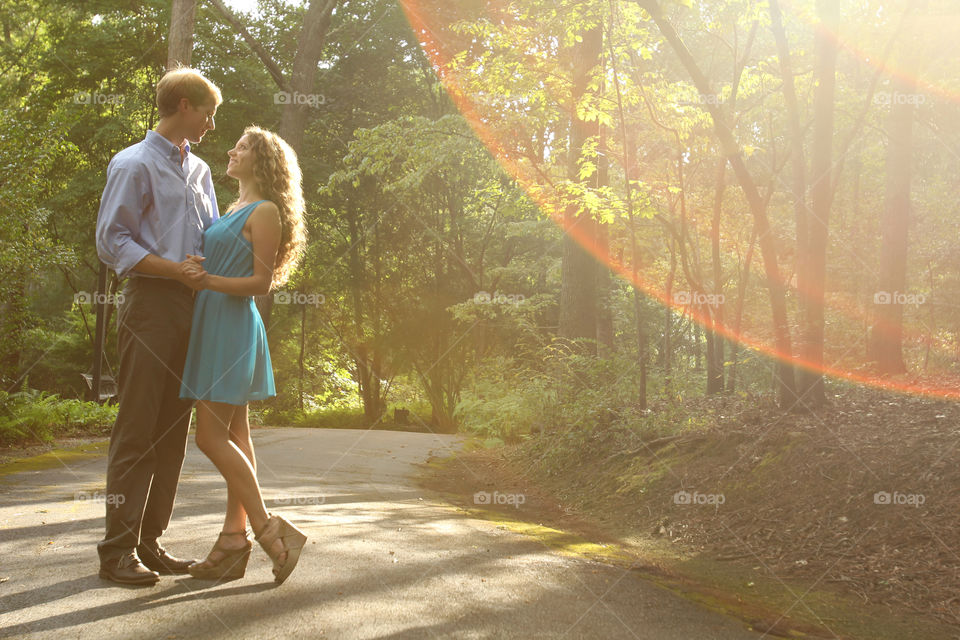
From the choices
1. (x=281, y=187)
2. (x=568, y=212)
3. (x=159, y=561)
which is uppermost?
(x=568, y=212)

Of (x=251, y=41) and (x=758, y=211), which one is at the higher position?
(x=251, y=41)

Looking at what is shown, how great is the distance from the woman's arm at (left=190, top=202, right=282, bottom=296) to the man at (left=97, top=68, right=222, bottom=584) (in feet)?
0.53

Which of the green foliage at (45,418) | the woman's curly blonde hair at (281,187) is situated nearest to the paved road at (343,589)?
the woman's curly blonde hair at (281,187)

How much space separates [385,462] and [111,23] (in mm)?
15803

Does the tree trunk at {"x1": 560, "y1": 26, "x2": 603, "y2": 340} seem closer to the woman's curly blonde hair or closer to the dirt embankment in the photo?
the dirt embankment

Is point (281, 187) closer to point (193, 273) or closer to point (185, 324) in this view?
point (193, 273)

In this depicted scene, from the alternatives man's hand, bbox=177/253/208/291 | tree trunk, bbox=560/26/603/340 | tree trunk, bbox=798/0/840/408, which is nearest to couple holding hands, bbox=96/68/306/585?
man's hand, bbox=177/253/208/291

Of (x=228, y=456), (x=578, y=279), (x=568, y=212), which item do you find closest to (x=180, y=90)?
(x=228, y=456)

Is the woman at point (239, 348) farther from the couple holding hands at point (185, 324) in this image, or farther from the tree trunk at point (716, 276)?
the tree trunk at point (716, 276)

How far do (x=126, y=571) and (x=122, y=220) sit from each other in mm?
1598

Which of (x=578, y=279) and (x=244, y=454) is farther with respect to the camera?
(x=578, y=279)

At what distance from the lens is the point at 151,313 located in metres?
3.67

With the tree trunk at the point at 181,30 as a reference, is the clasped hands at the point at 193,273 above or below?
below

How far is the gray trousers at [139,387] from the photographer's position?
3.60m
